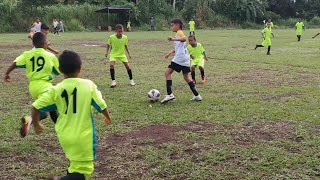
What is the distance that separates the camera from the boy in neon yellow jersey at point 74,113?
3766 mm

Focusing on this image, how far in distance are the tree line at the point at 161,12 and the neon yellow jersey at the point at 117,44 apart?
39.0 m

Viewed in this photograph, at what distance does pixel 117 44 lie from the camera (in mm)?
11172

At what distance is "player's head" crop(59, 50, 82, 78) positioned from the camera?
389 centimetres

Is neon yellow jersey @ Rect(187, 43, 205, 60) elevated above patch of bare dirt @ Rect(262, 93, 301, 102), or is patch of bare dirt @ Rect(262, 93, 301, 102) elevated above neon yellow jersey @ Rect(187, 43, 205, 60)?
neon yellow jersey @ Rect(187, 43, 205, 60)

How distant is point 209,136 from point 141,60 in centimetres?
1202

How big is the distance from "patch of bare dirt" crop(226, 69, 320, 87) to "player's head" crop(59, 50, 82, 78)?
842cm

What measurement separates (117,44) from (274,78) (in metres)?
4.76

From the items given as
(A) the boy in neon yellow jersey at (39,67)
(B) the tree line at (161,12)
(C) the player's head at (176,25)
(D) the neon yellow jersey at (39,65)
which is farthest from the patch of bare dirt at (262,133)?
(B) the tree line at (161,12)

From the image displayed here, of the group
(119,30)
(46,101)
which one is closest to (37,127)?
(46,101)

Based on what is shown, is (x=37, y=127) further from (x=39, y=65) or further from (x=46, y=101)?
(x=39, y=65)

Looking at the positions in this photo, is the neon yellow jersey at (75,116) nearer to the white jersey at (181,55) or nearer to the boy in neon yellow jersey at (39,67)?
the boy in neon yellow jersey at (39,67)

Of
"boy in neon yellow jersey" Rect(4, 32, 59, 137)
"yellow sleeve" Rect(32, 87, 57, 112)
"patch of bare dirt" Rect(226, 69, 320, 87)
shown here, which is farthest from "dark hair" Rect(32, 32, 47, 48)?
"patch of bare dirt" Rect(226, 69, 320, 87)

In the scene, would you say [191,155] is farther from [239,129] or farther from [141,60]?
[141,60]

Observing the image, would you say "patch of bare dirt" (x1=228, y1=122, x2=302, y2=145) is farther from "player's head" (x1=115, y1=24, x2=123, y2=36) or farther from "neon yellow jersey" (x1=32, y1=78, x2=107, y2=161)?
"player's head" (x1=115, y1=24, x2=123, y2=36)
